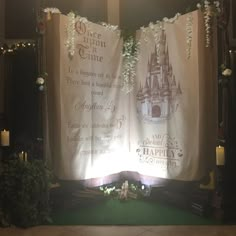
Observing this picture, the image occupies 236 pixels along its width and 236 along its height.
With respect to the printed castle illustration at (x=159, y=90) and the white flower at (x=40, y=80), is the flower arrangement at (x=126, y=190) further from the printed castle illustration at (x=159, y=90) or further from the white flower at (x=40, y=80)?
the white flower at (x=40, y=80)

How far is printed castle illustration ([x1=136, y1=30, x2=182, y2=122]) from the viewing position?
4035 millimetres

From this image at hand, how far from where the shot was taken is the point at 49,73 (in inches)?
146

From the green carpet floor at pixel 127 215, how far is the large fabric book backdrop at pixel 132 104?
369mm

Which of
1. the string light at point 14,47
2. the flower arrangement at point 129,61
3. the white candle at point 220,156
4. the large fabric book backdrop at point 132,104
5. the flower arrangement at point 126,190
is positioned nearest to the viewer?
the white candle at point 220,156

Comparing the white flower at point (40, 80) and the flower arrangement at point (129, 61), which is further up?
the flower arrangement at point (129, 61)

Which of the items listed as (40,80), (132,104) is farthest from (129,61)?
(40,80)

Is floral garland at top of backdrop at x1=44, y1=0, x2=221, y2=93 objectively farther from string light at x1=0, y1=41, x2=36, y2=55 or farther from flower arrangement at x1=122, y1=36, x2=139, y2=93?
string light at x1=0, y1=41, x2=36, y2=55

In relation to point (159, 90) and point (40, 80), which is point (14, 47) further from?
point (159, 90)

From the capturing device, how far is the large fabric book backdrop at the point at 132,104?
372 cm

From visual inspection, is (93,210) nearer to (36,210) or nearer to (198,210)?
(36,210)

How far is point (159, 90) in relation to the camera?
164 inches

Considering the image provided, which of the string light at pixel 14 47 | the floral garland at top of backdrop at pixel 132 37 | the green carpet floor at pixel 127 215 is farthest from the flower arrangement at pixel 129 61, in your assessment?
the green carpet floor at pixel 127 215

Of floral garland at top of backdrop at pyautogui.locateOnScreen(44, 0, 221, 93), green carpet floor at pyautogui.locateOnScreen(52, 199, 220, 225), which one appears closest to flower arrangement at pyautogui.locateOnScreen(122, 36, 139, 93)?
floral garland at top of backdrop at pyautogui.locateOnScreen(44, 0, 221, 93)

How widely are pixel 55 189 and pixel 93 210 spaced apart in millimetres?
519
